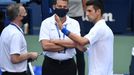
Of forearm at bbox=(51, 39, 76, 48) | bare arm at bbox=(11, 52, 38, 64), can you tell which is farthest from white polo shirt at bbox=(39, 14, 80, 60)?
bare arm at bbox=(11, 52, 38, 64)

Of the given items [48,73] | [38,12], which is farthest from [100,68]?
[38,12]

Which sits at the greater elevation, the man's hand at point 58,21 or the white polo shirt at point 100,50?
the man's hand at point 58,21

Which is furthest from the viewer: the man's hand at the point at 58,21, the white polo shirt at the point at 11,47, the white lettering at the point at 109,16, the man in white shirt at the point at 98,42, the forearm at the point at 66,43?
the white lettering at the point at 109,16

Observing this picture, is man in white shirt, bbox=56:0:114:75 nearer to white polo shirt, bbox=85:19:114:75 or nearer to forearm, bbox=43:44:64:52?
white polo shirt, bbox=85:19:114:75

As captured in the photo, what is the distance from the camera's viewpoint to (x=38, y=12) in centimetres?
1537

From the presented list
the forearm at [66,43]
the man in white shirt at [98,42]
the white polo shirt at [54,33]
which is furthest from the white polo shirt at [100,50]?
the white polo shirt at [54,33]

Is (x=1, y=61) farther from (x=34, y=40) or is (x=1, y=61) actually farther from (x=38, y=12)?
(x=38, y=12)

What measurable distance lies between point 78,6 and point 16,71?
3.50 metres

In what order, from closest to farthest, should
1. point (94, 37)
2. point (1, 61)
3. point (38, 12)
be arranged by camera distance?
point (94, 37), point (1, 61), point (38, 12)

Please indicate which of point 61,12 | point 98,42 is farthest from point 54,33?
point 98,42

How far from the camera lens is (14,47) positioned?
638 cm

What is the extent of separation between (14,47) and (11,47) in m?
0.05

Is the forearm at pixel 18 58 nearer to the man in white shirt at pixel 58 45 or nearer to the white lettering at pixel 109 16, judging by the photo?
the man in white shirt at pixel 58 45

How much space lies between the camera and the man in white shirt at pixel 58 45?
6984 mm
